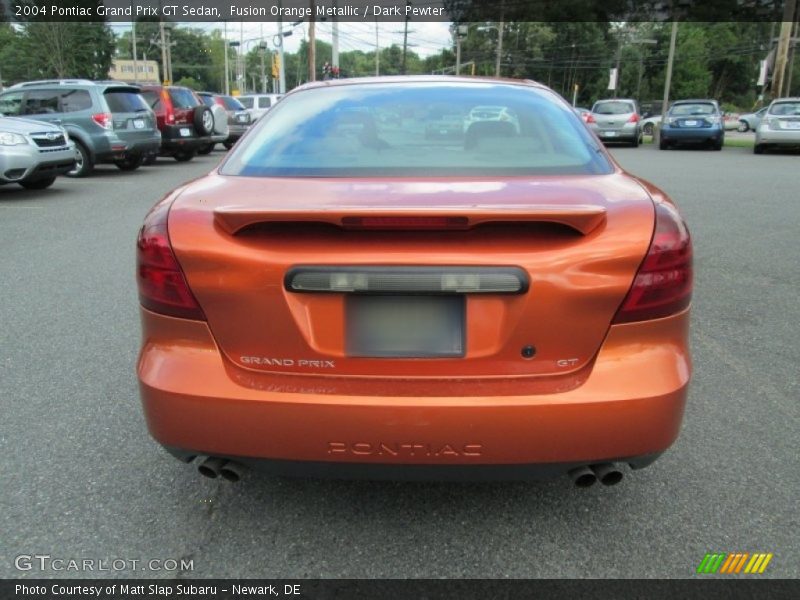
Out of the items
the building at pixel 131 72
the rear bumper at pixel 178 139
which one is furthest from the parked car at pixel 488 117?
the building at pixel 131 72

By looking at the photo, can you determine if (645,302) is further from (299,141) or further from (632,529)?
(299,141)

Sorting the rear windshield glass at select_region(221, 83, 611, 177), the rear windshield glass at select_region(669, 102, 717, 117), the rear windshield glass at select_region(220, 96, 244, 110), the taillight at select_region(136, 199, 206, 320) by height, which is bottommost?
the rear windshield glass at select_region(220, 96, 244, 110)

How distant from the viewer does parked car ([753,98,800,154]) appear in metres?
20.5

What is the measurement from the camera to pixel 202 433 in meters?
2.17

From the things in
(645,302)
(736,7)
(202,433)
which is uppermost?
(736,7)

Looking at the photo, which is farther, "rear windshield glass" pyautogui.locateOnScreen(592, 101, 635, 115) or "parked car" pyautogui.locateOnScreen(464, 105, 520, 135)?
"rear windshield glass" pyautogui.locateOnScreen(592, 101, 635, 115)

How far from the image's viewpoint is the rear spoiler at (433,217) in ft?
6.66

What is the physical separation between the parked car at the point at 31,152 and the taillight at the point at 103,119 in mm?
2217

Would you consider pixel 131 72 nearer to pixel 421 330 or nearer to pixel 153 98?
pixel 153 98

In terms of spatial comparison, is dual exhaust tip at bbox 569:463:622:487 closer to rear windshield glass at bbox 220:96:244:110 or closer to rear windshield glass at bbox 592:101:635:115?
rear windshield glass at bbox 220:96:244:110

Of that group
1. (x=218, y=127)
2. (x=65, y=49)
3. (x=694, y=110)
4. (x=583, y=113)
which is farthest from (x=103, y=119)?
(x=65, y=49)

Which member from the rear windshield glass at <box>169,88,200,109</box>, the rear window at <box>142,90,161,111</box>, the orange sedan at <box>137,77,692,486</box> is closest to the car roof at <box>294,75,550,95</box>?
the orange sedan at <box>137,77,692,486</box>

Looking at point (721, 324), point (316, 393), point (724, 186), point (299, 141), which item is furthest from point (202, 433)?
point (724, 186)
